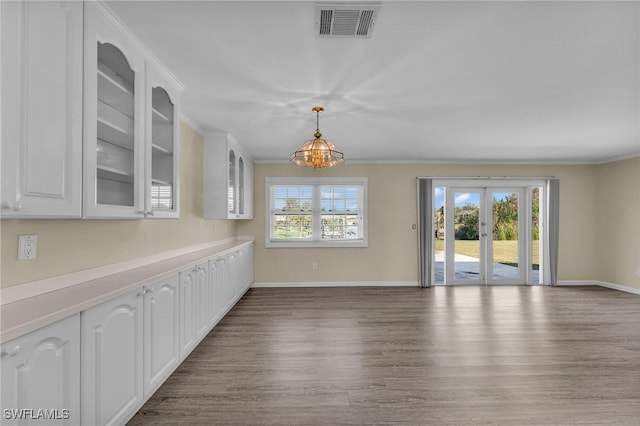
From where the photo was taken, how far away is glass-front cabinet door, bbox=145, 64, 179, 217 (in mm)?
2183

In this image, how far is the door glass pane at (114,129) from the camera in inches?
68.4

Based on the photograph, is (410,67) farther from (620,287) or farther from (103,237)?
(620,287)

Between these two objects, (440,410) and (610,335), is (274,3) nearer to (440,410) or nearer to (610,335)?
→ (440,410)

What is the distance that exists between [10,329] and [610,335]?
5.06m

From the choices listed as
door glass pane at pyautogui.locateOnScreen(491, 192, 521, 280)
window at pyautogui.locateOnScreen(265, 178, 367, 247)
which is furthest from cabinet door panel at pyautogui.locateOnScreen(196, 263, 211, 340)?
door glass pane at pyautogui.locateOnScreen(491, 192, 521, 280)

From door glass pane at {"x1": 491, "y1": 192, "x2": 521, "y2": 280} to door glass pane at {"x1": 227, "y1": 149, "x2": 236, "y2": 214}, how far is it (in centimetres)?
483

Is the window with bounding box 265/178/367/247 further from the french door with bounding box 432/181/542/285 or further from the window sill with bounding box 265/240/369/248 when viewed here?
the french door with bounding box 432/181/542/285

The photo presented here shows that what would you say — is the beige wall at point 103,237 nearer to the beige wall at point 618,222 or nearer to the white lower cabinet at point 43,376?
the white lower cabinet at point 43,376

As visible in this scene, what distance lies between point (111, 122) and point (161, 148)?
0.57 metres

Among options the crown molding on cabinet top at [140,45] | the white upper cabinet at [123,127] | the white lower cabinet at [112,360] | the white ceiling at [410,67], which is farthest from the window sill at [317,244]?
the white lower cabinet at [112,360]

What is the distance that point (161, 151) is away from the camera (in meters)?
2.40

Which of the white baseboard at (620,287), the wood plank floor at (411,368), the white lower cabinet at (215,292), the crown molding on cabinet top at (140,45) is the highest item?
the crown molding on cabinet top at (140,45)

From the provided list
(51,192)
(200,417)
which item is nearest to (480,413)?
(200,417)

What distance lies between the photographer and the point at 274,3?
1.68 m
